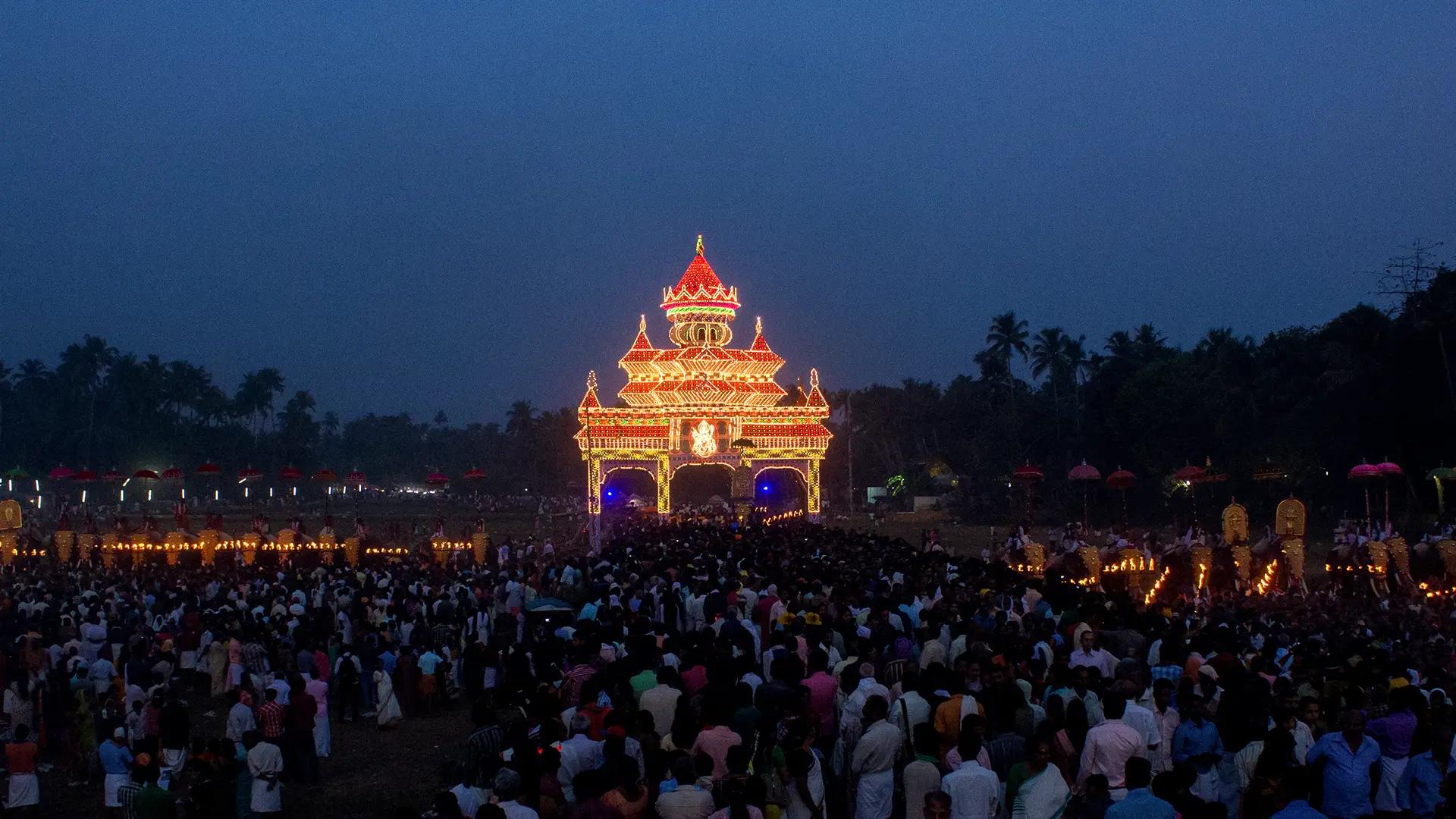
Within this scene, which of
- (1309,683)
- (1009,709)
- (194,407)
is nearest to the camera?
(1009,709)

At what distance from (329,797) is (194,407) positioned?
10596cm

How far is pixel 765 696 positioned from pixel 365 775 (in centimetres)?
672

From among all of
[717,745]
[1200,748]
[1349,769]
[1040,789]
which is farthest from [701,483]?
[1040,789]

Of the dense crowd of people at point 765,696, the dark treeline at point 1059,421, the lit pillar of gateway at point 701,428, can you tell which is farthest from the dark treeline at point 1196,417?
the dense crowd of people at point 765,696

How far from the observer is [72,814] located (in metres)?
14.5

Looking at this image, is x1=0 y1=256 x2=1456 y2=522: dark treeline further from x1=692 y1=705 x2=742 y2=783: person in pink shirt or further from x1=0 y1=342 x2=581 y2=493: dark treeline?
x1=692 y1=705 x2=742 y2=783: person in pink shirt

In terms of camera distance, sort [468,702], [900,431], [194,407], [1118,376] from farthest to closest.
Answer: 1. [194,407]
2. [900,431]
3. [1118,376]
4. [468,702]

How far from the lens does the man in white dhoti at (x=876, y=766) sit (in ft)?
33.0

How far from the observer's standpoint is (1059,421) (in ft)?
226

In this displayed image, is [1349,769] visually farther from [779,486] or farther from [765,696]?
[779,486]

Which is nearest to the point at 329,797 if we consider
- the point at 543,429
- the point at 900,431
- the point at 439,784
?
the point at 439,784

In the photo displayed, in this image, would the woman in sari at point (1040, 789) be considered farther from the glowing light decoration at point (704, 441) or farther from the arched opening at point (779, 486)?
the arched opening at point (779, 486)

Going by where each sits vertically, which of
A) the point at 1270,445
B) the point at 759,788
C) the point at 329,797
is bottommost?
the point at 329,797

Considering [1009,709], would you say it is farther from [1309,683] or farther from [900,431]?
[900,431]
